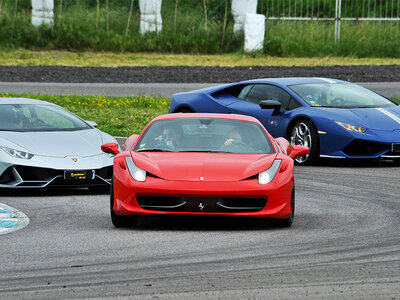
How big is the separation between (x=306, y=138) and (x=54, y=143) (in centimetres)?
414

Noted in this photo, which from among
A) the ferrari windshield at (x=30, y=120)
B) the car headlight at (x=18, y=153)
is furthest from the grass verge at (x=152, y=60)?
the car headlight at (x=18, y=153)

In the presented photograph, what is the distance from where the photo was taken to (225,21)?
3259cm

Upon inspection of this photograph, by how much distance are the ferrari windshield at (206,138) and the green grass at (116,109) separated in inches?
352

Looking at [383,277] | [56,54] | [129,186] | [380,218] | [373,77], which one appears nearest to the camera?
[383,277]

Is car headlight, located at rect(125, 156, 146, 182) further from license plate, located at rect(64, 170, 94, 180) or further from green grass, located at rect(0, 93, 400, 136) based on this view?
green grass, located at rect(0, 93, 400, 136)

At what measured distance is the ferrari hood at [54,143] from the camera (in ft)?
37.8

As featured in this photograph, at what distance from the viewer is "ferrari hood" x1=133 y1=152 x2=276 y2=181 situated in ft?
28.3

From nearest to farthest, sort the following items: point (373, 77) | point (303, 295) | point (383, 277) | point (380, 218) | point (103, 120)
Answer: point (303, 295) < point (383, 277) < point (380, 218) < point (103, 120) < point (373, 77)

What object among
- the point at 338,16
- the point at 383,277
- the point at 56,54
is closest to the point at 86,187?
the point at 383,277

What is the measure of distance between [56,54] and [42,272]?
82.2 feet

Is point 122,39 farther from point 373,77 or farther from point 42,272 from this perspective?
point 42,272

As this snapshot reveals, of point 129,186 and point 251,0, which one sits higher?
point 251,0

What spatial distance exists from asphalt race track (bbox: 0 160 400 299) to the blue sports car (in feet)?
10.3

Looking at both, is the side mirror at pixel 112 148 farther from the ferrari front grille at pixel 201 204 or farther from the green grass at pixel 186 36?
the green grass at pixel 186 36
